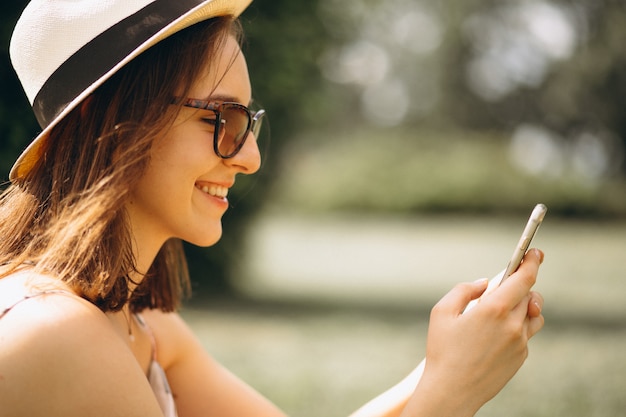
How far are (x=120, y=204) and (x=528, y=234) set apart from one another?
0.94m

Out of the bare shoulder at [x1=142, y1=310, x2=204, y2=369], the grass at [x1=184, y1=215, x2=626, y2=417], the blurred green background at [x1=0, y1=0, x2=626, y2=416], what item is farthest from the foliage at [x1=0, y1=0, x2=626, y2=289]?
the bare shoulder at [x1=142, y1=310, x2=204, y2=369]

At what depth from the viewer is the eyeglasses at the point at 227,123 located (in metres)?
1.96

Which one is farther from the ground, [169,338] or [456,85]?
[169,338]

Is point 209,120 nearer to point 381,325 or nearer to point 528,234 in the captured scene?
point 528,234

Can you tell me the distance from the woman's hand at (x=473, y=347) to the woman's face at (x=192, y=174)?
667 millimetres

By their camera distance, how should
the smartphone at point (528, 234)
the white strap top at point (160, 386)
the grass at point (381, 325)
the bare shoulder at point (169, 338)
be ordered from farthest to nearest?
the grass at point (381, 325) → the bare shoulder at point (169, 338) → the white strap top at point (160, 386) → the smartphone at point (528, 234)

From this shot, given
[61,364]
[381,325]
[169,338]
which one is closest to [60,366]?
[61,364]

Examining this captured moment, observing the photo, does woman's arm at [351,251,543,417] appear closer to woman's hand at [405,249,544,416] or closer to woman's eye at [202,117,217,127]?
woman's hand at [405,249,544,416]

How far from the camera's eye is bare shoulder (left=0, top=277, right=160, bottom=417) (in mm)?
1566

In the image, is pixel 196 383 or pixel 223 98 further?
pixel 196 383

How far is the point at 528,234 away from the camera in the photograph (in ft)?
5.59

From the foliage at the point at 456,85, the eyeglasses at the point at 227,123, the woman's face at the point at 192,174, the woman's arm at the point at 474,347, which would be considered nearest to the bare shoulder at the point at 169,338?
the woman's face at the point at 192,174

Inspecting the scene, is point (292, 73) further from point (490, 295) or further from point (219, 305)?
point (490, 295)

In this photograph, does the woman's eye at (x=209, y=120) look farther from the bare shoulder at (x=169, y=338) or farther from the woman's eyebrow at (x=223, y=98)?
the bare shoulder at (x=169, y=338)
